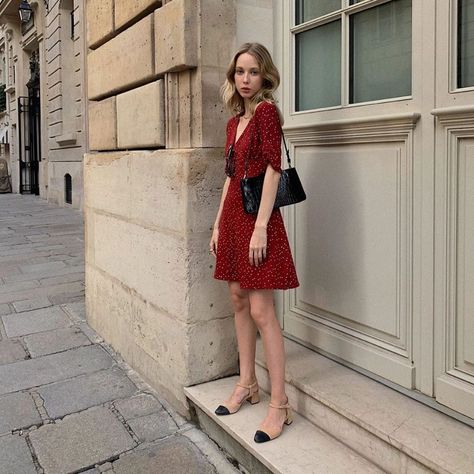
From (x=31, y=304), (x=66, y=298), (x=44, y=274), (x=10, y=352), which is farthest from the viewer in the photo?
(x=44, y=274)

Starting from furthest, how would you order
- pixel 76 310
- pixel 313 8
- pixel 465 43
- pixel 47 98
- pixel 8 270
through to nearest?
1. pixel 47 98
2. pixel 8 270
3. pixel 76 310
4. pixel 313 8
5. pixel 465 43

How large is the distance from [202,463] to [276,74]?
6.10 feet

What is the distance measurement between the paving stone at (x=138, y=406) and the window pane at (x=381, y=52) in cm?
206

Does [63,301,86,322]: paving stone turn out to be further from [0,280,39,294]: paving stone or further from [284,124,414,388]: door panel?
[284,124,414,388]: door panel

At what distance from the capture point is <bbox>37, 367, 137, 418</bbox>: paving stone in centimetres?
329

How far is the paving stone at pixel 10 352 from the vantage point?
13.4ft

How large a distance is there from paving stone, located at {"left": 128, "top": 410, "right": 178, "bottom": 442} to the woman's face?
5.93 ft

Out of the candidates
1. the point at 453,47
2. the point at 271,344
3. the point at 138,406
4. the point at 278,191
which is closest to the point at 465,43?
the point at 453,47

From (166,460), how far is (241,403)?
1.48 feet

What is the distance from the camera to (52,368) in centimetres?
390

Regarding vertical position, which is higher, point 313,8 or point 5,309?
point 313,8

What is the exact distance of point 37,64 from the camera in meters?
22.2

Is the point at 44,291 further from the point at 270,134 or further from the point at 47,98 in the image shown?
the point at 47,98

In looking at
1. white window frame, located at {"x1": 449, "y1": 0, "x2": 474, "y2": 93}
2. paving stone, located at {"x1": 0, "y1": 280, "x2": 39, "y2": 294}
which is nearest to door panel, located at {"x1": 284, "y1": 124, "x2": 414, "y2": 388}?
white window frame, located at {"x1": 449, "y1": 0, "x2": 474, "y2": 93}
